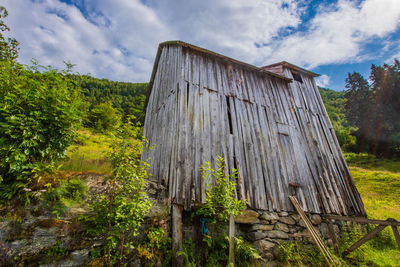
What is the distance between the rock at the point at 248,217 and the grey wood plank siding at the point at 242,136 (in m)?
0.31

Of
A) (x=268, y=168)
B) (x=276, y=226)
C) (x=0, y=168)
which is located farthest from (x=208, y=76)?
(x=0, y=168)

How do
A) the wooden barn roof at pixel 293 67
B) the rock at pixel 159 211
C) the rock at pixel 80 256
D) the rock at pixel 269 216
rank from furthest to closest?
the wooden barn roof at pixel 293 67, the rock at pixel 269 216, the rock at pixel 159 211, the rock at pixel 80 256

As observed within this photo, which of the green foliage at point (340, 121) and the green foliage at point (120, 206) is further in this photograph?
the green foliage at point (340, 121)

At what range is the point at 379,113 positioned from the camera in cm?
2756

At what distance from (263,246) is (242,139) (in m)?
3.37

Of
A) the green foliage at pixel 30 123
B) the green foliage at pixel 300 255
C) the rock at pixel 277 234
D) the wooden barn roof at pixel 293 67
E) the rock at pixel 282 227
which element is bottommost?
the green foliage at pixel 300 255

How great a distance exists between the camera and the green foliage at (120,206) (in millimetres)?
3699

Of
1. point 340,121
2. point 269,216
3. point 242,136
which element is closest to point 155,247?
point 269,216

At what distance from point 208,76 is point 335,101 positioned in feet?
240

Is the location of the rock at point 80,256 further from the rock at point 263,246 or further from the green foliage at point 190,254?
the rock at point 263,246

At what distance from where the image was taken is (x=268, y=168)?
21.9 ft

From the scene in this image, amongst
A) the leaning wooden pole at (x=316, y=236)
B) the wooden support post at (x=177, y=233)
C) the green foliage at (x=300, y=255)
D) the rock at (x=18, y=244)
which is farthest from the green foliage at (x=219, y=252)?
the rock at (x=18, y=244)

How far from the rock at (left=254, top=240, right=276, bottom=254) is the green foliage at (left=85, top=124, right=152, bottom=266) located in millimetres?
3600

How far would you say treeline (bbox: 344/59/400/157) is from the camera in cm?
2581
